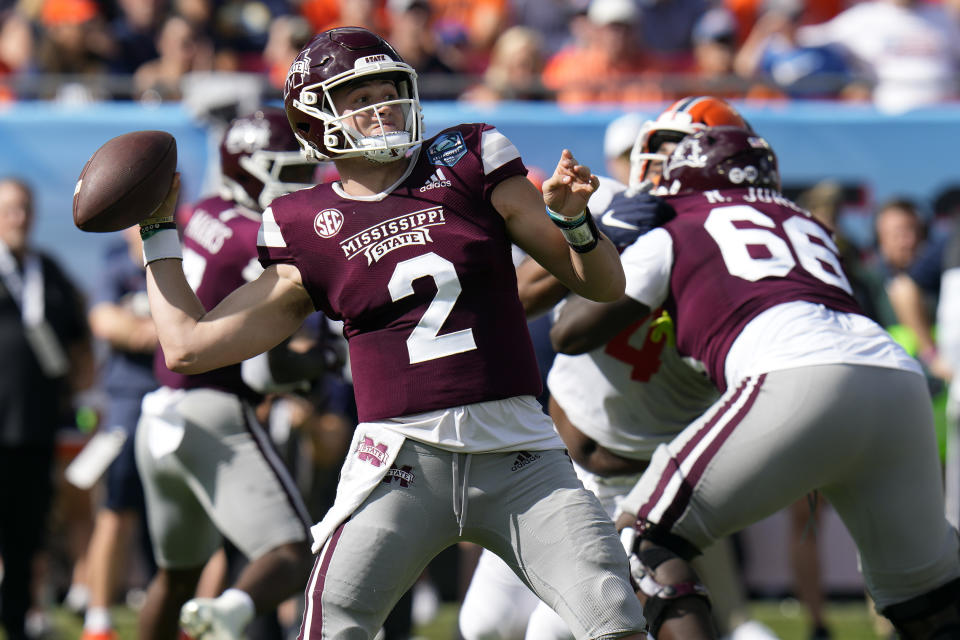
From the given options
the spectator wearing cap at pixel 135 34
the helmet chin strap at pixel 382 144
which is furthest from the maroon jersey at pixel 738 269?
the spectator wearing cap at pixel 135 34

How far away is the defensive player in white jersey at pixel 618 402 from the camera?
3.93 meters

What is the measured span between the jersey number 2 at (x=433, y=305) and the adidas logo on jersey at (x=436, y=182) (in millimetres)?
165

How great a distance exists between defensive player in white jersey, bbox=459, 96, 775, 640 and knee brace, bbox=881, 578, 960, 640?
0.83 metres

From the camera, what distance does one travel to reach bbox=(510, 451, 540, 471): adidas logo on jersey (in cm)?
301

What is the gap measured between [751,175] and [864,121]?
3790 millimetres

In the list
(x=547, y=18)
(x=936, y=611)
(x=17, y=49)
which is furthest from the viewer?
(x=547, y=18)

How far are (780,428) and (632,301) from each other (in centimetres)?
55

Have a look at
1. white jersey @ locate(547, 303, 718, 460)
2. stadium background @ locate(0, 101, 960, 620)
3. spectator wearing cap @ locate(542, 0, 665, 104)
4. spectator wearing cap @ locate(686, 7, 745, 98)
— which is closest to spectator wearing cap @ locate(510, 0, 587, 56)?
spectator wearing cap @ locate(542, 0, 665, 104)

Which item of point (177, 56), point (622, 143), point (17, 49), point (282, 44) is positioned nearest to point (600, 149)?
point (622, 143)

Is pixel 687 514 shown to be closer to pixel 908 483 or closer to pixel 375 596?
pixel 908 483

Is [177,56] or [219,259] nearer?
[219,259]

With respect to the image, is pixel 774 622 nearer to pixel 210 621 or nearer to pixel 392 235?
pixel 210 621

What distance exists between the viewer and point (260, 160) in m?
4.45

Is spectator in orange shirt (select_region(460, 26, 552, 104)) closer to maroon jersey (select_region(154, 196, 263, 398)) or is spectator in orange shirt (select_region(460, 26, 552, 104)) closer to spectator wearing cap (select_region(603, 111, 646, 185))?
spectator wearing cap (select_region(603, 111, 646, 185))
